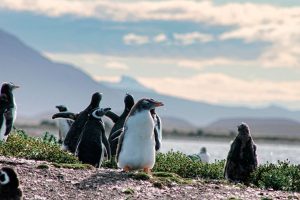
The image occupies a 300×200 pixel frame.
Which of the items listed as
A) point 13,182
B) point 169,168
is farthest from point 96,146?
point 13,182

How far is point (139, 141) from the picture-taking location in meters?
18.4

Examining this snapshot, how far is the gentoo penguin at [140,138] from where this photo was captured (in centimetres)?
1836

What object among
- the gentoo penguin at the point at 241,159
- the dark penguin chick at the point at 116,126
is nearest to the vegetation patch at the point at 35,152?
the dark penguin chick at the point at 116,126

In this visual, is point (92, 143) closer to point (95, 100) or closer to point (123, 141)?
point (123, 141)

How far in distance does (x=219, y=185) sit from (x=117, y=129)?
581cm

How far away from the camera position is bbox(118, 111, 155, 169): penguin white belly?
1836 cm

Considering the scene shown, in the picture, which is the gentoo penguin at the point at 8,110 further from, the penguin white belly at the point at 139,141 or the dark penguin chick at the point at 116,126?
the penguin white belly at the point at 139,141

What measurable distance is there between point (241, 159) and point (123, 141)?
3413 millimetres

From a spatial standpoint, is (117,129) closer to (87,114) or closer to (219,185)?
(87,114)

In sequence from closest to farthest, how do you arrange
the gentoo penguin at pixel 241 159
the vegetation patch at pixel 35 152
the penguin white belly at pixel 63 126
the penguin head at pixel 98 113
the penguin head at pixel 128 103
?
1. the vegetation patch at pixel 35 152
2. the penguin head at pixel 98 113
3. the gentoo penguin at pixel 241 159
4. the penguin head at pixel 128 103
5. the penguin white belly at pixel 63 126

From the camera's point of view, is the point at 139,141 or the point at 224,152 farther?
the point at 224,152

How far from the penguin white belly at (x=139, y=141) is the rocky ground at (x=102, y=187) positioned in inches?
18.1

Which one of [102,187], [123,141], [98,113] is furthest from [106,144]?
[102,187]

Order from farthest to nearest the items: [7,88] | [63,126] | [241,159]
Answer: [63,126], [7,88], [241,159]
